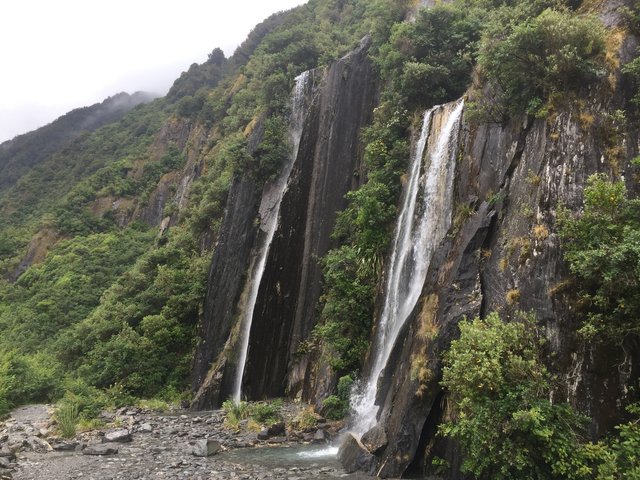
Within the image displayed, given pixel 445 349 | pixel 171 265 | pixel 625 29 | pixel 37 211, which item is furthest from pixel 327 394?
pixel 37 211

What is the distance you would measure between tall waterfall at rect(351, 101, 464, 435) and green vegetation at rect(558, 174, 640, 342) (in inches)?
224

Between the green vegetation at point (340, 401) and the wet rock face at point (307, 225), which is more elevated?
the wet rock face at point (307, 225)

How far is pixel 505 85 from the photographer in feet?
43.2

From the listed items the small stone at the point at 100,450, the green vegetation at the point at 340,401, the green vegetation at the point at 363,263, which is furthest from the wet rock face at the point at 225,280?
the small stone at the point at 100,450

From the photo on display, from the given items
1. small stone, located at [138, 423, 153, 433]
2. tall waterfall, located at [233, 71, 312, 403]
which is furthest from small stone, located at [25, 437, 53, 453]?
tall waterfall, located at [233, 71, 312, 403]

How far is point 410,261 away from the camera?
604 inches

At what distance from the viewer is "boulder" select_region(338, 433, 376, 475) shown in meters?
11.0

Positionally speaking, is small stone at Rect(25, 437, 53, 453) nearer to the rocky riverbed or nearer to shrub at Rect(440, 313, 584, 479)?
the rocky riverbed

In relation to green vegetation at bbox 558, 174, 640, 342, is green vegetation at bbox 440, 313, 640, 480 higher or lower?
lower

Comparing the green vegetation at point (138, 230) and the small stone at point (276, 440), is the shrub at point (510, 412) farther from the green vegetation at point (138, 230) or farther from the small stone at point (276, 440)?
the green vegetation at point (138, 230)

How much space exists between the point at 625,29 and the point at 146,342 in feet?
78.2

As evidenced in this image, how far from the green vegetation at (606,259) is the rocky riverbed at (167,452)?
6.09 meters

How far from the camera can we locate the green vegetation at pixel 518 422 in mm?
7433

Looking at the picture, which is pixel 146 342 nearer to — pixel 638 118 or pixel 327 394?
pixel 327 394
